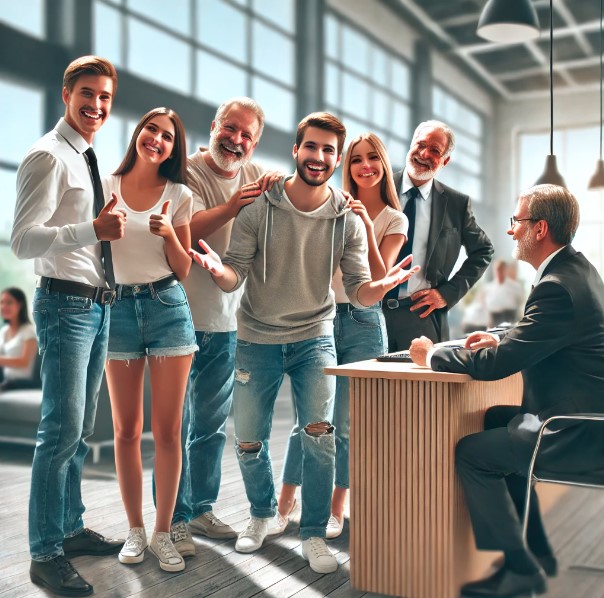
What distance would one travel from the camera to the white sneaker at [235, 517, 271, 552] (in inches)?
118

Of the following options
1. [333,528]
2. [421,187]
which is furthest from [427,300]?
[333,528]

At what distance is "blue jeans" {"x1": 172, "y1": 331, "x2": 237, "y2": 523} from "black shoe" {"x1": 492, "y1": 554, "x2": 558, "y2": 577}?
111 cm

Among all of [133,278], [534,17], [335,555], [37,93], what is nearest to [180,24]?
[37,93]

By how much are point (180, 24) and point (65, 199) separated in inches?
199

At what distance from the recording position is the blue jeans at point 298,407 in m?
2.81

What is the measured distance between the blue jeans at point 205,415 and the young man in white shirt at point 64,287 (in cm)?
50

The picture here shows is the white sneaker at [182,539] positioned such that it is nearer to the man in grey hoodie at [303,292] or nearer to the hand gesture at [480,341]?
the man in grey hoodie at [303,292]

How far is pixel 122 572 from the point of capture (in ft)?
9.08

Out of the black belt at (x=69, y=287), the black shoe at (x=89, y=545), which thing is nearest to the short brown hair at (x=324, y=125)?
the black belt at (x=69, y=287)

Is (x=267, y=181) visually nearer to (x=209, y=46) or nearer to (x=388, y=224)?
(x=388, y=224)

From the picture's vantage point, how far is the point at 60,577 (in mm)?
2568

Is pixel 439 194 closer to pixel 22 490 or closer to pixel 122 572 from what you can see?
pixel 122 572

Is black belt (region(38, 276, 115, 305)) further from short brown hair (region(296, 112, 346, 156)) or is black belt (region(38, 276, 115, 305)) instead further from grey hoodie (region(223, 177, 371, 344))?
short brown hair (region(296, 112, 346, 156))

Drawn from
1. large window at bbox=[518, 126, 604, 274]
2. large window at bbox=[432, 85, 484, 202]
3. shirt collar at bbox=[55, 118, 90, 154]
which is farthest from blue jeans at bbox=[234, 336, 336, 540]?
large window at bbox=[518, 126, 604, 274]
